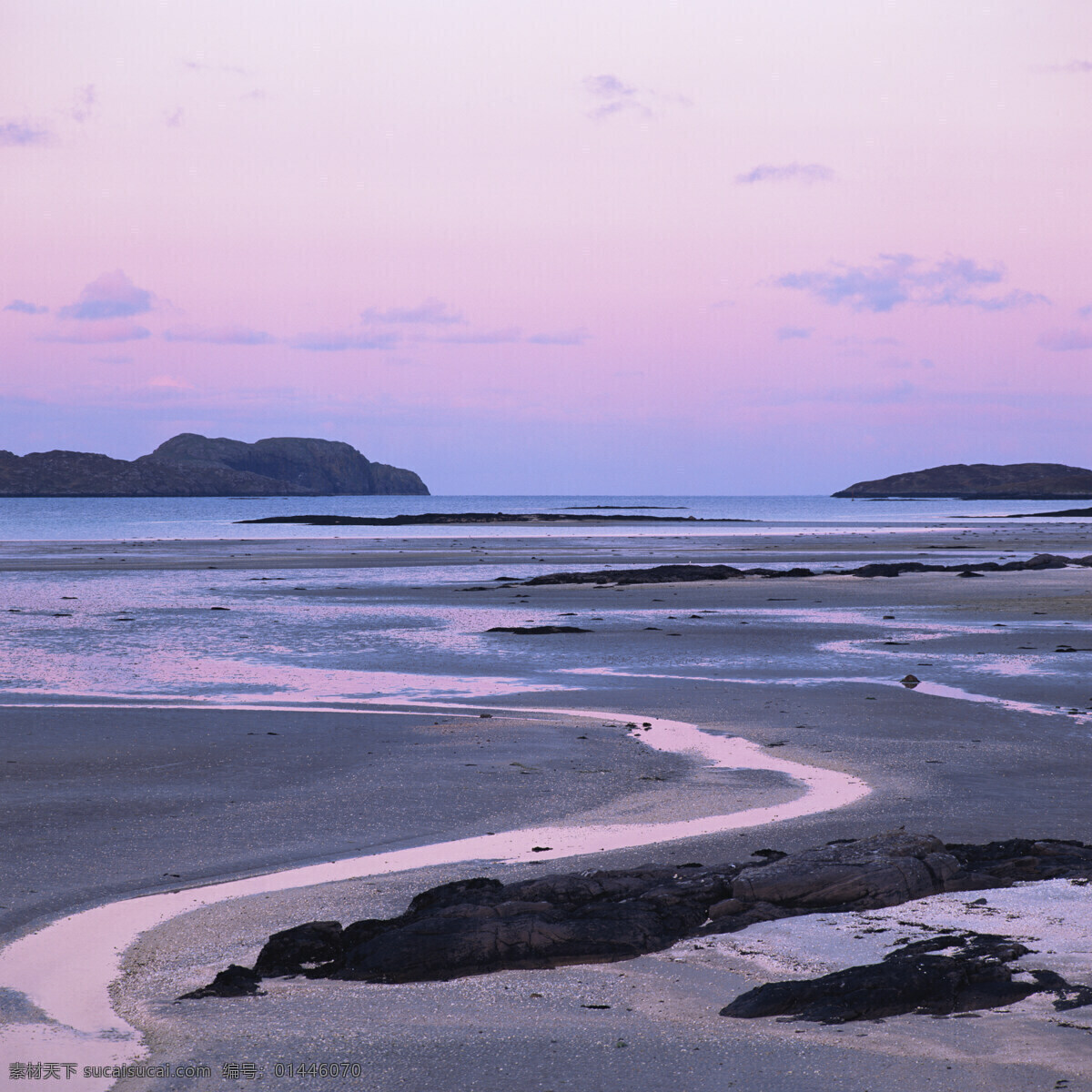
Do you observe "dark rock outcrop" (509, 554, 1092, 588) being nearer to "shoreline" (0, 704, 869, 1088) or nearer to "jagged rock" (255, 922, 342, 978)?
"shoreline" (0, 704, 869, 1088)

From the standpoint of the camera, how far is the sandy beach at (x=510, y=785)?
16.6 ft

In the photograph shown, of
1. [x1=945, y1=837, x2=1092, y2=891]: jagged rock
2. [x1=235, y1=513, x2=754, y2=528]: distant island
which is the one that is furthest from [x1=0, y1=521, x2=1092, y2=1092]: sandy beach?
[x1=235, y1=513, x2=754, y2=528]: distant island

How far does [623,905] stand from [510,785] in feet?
13.3

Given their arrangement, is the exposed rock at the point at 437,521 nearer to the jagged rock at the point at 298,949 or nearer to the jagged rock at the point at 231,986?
the jagged rock at the point at 298,949

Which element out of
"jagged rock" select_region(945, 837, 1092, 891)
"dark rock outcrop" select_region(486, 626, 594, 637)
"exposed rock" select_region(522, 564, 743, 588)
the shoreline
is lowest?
the shoreline

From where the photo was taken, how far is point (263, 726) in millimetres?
13391

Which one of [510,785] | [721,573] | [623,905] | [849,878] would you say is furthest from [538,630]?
[721,573]

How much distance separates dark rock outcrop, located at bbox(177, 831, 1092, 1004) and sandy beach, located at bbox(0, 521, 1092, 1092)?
0.18 m

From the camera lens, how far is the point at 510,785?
10.6m

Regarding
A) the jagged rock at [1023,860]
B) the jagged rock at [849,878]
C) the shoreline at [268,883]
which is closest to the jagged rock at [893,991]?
the jagged rock at [849,878]

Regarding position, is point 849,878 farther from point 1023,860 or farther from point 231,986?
point 231,986

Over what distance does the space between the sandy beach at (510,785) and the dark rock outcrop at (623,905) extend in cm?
18

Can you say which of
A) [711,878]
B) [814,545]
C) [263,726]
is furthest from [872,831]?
[814,545]

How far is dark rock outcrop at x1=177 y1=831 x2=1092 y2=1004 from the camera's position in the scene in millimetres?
6020
